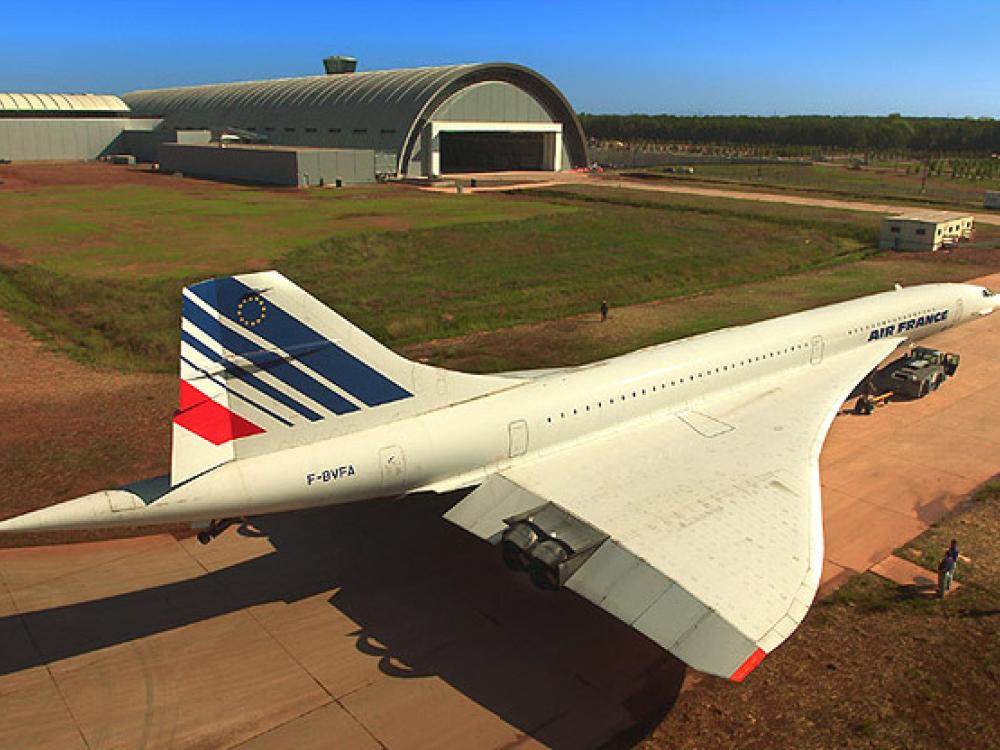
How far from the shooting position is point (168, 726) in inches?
507

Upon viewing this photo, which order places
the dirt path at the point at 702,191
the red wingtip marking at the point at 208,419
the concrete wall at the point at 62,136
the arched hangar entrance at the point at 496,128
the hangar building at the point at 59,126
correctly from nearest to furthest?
1. the red wingtip marking at the point at 208,419
2. the dirt path at the point at 702,191
3. the arched hangar entrance at the point at 496,128
4. the concrete wall at the point at 62,136
5. the hangar building at the point at 59,126

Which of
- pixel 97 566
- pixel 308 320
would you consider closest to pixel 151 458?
pixel 97 566

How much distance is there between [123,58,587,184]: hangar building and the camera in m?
98.0

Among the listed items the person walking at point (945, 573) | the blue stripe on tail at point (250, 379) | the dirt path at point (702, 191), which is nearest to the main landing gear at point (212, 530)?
the blue stripe on tail at point (250, 379)

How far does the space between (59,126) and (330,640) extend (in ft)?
440

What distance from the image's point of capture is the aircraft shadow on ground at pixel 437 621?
13.8m

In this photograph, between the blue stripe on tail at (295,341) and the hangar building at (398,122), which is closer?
the blue stripe on tail at (295,341)

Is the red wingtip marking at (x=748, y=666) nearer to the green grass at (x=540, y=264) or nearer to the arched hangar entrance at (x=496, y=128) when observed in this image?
the green grass at (x=540, y=264)

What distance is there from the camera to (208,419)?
13492 millimetres

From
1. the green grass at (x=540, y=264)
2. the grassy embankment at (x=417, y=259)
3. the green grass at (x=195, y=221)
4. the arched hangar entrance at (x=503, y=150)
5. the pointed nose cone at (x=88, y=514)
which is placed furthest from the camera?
the arched hangar entrance at (x=503, y=150)

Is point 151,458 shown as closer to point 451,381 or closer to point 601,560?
point 451,381

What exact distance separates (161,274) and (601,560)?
4008cm

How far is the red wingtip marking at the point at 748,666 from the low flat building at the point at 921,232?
59.2 m

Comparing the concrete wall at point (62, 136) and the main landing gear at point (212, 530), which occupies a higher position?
the concrete wall at point (62, 136)
